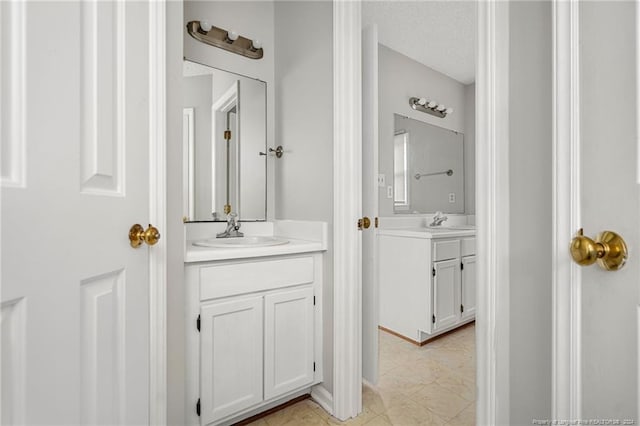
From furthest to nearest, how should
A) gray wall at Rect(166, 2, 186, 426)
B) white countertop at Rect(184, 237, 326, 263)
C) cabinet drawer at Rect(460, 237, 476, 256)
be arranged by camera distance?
cabinet drawer at Rect(460, 237, 476, 256)
white countertop at Rect(184, 237, 326, 263)
gray wall at Rect(166, 2, 186, 426)

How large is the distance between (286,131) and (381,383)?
5.23ft

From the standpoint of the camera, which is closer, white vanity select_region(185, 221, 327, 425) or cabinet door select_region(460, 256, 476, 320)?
white vanity select_region(185, 221, 327, 425)

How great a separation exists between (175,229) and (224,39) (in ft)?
3.94

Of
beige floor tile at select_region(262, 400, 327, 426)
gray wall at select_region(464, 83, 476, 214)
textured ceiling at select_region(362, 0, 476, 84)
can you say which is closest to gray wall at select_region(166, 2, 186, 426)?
beige floor tile at select_region(262, 400, 327, 426)

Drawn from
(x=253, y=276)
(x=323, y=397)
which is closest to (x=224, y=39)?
(x=253, y=276)

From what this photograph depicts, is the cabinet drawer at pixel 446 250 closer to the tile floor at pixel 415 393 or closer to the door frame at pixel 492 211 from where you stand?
the tile floor at pixel 415 393

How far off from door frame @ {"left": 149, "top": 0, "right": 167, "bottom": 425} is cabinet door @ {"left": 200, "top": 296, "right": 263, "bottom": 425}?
342 millimetres

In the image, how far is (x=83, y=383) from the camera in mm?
640

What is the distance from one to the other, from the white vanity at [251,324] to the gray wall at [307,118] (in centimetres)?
9

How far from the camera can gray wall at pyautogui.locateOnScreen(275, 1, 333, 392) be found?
160cm

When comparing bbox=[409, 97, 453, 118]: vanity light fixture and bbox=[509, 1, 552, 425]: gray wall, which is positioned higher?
bbox=[409, 97, 453, 118]: vanity light fixture

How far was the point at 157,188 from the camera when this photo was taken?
34.9 inches

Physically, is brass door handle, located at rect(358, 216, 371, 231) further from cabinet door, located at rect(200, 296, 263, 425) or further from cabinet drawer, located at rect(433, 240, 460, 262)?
cabinet drawer, located at rect(433, 240, 460, 262)

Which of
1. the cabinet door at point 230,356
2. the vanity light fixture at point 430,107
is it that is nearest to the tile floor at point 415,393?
the cabinet door at point 230,356
